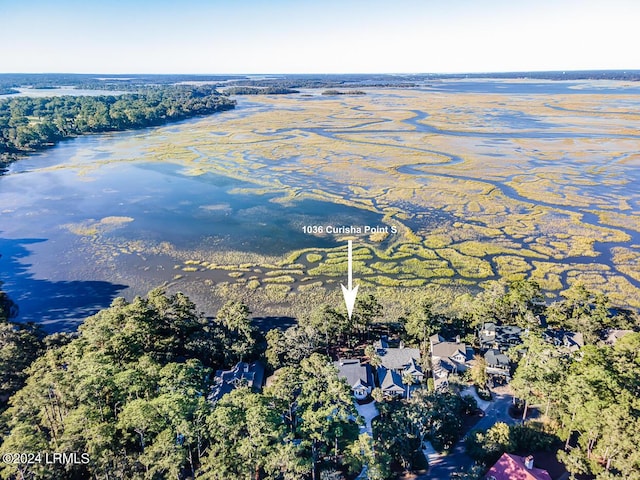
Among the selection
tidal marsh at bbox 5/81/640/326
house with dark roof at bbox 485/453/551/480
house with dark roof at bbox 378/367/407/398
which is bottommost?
house with dark roof at bbox 378/367/407/398

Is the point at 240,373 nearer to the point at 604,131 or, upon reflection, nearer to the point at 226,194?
the point at 226,194

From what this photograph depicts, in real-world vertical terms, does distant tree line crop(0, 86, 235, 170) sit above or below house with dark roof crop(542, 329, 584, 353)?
above

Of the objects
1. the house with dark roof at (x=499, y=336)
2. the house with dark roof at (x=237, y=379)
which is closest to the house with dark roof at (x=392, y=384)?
the house with dark roof at (x=499, y=336)

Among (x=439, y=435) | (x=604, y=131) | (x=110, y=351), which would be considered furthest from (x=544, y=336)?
(x=604, y=131)

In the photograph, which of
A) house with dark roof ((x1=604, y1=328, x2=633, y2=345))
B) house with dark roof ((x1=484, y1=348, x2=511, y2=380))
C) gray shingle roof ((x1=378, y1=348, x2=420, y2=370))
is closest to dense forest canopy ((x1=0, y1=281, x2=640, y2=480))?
gray shingle roof ((x1=378, y1=348, x2=420, y2=370))

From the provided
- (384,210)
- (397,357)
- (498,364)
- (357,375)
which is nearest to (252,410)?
(357,375)

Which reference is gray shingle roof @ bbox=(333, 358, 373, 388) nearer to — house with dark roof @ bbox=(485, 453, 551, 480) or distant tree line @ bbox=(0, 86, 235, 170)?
house with dark roof @ bbox=(485, 453, 551, 480)

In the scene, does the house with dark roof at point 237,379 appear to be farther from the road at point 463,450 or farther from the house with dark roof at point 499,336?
the house with dark roof at point 499,336
